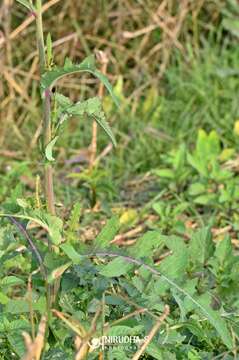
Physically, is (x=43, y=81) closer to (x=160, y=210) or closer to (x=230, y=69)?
(x=160, y=210)

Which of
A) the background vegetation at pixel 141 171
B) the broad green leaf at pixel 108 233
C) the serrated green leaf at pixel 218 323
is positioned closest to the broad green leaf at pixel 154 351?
the background vegetation at pixel 141 171

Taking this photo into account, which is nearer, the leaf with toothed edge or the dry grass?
the leaf with toothed edge

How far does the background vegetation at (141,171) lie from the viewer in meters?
1.68

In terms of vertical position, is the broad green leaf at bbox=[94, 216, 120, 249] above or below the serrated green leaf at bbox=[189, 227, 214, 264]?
above

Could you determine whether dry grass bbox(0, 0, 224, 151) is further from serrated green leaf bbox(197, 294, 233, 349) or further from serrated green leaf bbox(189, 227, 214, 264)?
serrated green leaf bbox(197, 294, 233, 349)

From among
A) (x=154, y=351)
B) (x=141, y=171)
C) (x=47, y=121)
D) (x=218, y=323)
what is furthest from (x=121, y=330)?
(x=141, y=171)

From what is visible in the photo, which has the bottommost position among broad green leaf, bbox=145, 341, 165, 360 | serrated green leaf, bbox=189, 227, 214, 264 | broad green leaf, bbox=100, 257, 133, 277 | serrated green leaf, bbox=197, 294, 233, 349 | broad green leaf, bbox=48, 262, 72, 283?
broad green leaf, bbox=145, 341, 165, 360

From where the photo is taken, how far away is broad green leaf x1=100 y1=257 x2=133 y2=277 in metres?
1.61

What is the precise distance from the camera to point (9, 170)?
3.01 meters

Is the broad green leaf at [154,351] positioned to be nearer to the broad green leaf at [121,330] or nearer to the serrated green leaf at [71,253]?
the broad green leaf at [121,330]

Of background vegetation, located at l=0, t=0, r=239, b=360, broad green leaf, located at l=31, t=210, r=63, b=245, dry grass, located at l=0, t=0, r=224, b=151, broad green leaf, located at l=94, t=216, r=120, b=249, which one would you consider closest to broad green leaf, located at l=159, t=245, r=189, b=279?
background vegetation, located at l=0, t=0, r=239, b=360

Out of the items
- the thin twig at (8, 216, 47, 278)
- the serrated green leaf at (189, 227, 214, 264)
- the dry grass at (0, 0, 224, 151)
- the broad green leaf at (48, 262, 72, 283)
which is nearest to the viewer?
the broad green leaf at (48, 262, 72, 283)

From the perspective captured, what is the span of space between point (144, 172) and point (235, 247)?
25.0 inches

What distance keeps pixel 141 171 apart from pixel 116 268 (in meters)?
1.54
